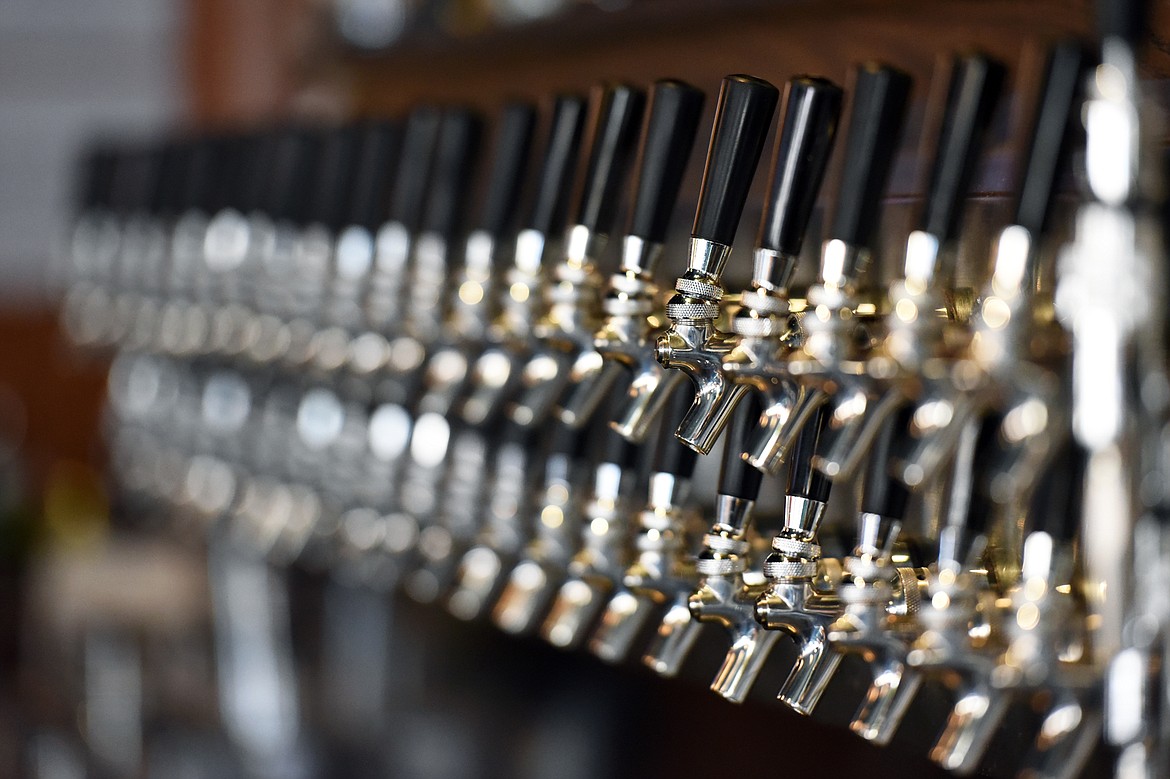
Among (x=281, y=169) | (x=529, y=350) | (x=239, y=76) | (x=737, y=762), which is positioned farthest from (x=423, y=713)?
(x=239, y=76)

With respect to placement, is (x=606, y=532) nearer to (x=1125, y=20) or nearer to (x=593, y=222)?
(x=593, y=222)

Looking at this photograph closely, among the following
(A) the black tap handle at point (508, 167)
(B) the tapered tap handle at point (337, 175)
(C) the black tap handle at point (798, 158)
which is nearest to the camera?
(C) the black tap handle at point (798, 158)

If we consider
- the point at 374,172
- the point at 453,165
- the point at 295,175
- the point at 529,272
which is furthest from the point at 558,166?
the point at 295,175

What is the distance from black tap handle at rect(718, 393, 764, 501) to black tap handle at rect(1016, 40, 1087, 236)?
135 millimetres

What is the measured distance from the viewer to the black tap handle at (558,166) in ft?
2.18

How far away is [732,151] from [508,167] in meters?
0.28

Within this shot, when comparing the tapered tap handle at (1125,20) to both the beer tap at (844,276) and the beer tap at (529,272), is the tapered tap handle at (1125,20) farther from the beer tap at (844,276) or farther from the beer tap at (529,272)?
the beer tap at (529,272)

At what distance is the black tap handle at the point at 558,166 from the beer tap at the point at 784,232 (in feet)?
0.61

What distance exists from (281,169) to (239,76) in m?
1.69

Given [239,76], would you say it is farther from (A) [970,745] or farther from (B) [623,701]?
(A) [970,745]

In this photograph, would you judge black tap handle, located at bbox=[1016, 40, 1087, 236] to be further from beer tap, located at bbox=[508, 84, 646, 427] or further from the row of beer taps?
beer tap, located at bbox=[508, 84, 646, 427]

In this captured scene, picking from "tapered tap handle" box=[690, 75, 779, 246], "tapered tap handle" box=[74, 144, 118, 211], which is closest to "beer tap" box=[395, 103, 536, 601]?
"tapered tap handle" box=[690, 75, 779, 246]

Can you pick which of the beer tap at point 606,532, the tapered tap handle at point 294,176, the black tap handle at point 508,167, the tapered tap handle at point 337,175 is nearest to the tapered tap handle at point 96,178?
the tapered tap handle at point 294,176

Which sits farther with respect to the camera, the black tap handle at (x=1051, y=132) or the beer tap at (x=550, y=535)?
the beer tap at (x=550, y=535)
